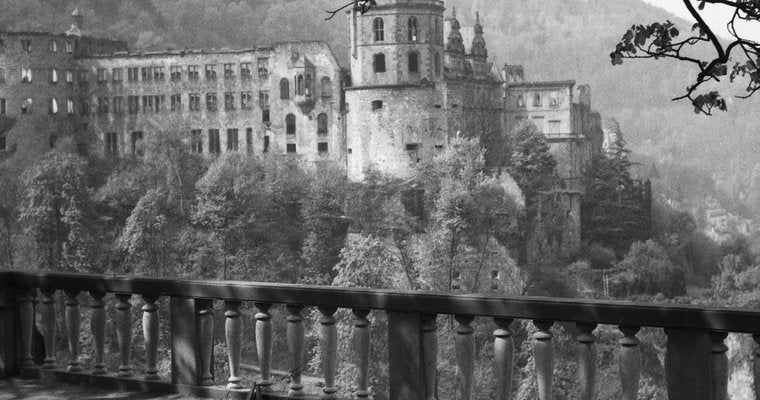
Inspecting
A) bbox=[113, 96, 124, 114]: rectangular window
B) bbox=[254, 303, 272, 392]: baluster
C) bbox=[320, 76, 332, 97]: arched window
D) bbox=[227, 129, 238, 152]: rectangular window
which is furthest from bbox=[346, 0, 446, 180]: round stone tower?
bbox=[254, 303, 272, 392]: baluster

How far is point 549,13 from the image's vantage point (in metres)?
132

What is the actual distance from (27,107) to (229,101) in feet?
43.9

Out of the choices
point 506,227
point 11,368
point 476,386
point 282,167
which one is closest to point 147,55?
point 282,167

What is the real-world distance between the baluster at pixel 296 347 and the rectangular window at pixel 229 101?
243 ft

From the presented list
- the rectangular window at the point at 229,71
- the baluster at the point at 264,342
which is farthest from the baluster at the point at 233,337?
the rectangular window at the point at 229,71

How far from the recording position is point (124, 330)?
32.4 ft

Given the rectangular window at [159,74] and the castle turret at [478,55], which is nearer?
the castle turret at [478,55]

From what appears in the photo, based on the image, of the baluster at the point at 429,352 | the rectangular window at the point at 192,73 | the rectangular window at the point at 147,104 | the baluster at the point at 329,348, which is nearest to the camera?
the baluster at the point at 429,352

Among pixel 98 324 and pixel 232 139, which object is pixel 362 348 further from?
pixel 232 139

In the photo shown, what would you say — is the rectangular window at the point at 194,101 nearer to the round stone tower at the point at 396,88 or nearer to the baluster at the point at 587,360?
the round stone tower at the point at 396,88

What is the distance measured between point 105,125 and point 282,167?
608 inches

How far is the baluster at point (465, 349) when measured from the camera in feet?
28.2

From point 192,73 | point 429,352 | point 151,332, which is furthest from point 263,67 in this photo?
point 429,352

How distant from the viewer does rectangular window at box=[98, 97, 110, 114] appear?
8525cm
